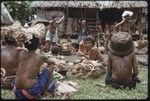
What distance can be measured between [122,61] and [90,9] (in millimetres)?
16784

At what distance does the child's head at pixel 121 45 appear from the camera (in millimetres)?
9812

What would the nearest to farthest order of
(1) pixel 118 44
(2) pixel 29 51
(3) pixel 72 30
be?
1. (2) pixel 29 51
2. (1) pixel 118 44
3. (3) pixel 72 30

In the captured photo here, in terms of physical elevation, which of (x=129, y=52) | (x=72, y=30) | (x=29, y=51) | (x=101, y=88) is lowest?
(x=72, y=30)

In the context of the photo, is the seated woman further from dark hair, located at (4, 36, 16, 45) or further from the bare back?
the bare back

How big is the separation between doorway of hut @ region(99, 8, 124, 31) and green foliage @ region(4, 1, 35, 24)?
3947mm

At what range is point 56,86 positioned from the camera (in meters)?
9.11

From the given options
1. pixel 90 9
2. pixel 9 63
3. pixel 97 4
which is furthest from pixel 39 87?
pixel 90 9

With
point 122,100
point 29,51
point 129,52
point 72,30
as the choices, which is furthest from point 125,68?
point 72,30

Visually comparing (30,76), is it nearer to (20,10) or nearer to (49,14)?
(20,10)

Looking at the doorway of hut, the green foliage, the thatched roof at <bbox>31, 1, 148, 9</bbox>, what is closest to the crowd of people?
the thatched roof at <bbox>31, 1, 148, 9</bbox>

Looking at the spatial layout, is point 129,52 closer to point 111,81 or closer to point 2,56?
point 111,81

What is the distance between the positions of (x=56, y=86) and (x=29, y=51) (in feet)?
3.58

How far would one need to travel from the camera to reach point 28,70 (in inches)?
323

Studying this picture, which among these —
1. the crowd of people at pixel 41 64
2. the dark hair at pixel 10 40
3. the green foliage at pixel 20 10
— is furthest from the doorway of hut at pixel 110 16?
the dark hair at pixel 10 40
